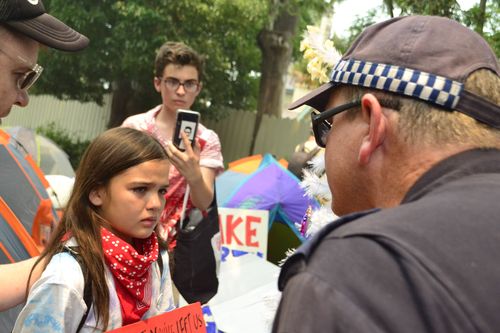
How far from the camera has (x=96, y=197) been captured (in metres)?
2.12

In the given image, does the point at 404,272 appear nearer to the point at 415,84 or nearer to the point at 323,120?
the point at 415,84

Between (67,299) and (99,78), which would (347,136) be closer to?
(67,299)

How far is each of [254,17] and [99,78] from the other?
345cm

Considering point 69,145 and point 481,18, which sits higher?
point 481,18

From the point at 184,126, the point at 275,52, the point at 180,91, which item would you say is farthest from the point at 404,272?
the point at 275,52

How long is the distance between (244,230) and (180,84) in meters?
1.63

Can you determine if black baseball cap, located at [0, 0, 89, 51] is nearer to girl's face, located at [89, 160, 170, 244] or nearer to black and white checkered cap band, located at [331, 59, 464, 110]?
girl's face, located at [89, 160, 170, 244]

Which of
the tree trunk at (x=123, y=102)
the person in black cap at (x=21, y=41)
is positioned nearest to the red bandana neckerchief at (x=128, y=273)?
the person in black cap at (x=21, y=41)

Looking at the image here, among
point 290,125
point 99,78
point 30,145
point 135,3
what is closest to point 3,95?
point 30,145

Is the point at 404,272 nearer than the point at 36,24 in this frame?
Yes

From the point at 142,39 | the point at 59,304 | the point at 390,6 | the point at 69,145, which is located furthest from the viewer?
the point at 69,145

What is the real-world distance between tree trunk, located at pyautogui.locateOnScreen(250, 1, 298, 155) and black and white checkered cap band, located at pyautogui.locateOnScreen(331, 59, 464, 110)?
1201 cm

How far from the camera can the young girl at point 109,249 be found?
1735 mm

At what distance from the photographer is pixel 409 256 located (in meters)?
0.75
